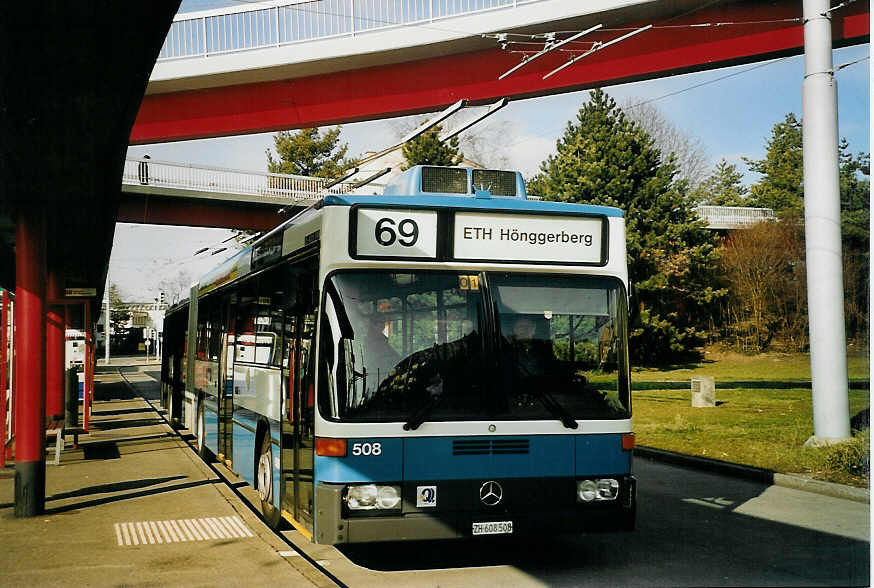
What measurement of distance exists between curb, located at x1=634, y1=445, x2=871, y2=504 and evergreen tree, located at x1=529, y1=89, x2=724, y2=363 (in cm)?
A: 3013

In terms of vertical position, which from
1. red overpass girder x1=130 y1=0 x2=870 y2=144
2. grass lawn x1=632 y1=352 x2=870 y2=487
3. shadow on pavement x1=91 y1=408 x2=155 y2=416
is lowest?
shadow on pavement x1=91 y1=408 x2=155 y2=416

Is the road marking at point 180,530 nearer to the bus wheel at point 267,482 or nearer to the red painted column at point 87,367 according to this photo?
the bus wheel at point 267,482

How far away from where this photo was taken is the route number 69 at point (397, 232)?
755 centimetres

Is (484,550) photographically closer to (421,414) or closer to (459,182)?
(421,414)

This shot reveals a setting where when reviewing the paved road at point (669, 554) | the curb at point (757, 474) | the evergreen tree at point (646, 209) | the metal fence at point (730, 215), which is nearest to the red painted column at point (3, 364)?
the paved road at point (669, 554)

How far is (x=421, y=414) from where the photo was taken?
7211 mm

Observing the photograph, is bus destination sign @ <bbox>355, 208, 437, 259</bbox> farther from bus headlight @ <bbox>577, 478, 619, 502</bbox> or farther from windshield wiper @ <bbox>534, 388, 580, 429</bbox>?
bus headlight @ <bbox>577, 478, 619, 502</bbox>

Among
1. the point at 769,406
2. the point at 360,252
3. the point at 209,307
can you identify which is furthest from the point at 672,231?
the point at 360,252

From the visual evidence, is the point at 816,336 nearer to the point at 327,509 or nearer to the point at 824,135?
the point at 824,135

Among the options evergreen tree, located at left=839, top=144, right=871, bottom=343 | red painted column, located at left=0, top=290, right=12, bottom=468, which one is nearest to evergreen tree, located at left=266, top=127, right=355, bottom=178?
evergreen tree, located at left=839, top=144, right=871, bottom=343

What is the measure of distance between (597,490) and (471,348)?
1525 mm

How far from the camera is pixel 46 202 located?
39.9 feet

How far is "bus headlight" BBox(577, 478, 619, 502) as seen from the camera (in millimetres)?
7555

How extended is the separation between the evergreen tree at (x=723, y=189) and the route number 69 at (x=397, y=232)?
5931cm
